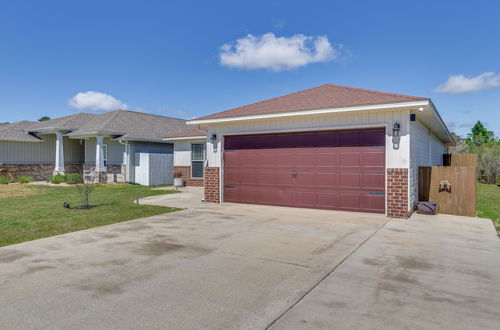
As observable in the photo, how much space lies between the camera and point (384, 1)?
11.8 m

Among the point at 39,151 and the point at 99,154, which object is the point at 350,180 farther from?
the point at 39,151

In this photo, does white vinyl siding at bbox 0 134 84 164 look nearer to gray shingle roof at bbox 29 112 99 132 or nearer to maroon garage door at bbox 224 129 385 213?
gray shingle roof at bbox 29 112 99 132

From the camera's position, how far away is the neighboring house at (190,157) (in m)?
17.7

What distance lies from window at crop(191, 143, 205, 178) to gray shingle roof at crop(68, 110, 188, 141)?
12.8ft

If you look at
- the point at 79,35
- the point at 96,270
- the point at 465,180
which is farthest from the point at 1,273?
the point at 79,35

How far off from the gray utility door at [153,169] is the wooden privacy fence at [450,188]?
14551mm

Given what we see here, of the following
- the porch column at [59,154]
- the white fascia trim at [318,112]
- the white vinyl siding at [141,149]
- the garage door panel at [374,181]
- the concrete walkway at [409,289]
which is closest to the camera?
the concrete walkway at [409,289]

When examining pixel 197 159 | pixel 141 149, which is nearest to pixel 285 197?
pixel 197 159

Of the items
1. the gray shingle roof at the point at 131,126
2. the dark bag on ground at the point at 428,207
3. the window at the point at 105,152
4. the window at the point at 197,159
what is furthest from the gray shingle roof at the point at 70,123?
the dark bag on ground at the point at 428,207

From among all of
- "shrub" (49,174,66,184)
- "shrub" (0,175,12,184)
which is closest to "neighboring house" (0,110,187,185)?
"shrub" (0,175,12,184)

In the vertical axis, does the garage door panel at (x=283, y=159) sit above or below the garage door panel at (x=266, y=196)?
above

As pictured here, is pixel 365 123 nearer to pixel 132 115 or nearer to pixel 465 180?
pixel 465 180

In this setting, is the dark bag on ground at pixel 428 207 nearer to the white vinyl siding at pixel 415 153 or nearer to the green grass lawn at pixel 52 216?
the white vinyl siding at pixel 415 153

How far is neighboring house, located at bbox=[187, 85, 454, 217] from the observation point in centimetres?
842
